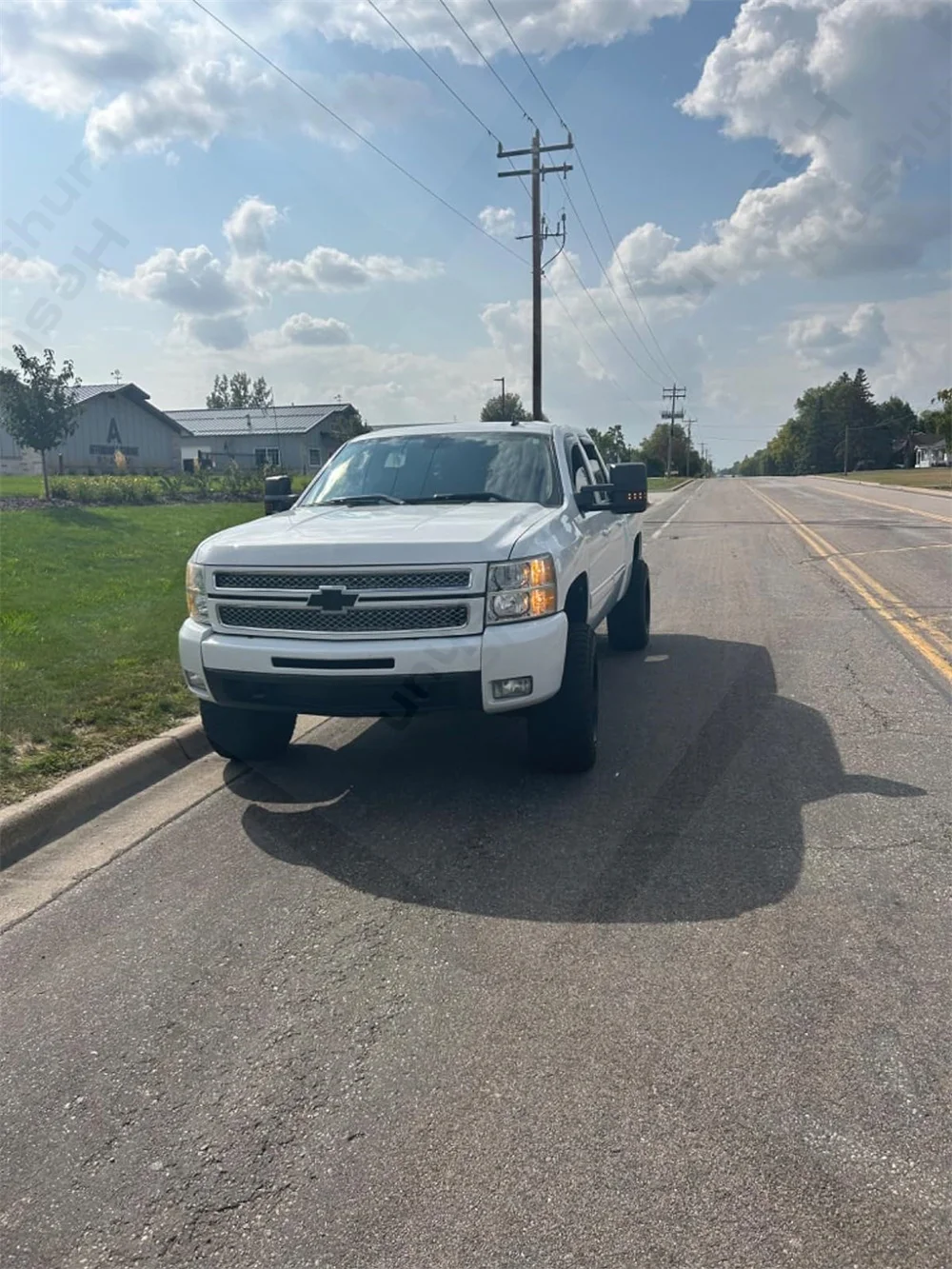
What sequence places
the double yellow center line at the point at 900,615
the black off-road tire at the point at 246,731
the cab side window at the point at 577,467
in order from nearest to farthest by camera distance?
the black off-road tire at the point at 246,731, the cab side window at the point at 577,467, the double yellow center line at the point at 900,615

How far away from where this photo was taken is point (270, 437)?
65.1m

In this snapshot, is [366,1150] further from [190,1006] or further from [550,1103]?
[190,1006]

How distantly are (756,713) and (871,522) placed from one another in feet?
62.4

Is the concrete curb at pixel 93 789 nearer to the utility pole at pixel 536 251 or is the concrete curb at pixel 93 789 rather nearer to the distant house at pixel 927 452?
the utility pole at pixel 536 251

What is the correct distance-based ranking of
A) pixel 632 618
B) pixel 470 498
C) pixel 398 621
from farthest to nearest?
pixel 632 618, pixel 470 498, pixel 398 621

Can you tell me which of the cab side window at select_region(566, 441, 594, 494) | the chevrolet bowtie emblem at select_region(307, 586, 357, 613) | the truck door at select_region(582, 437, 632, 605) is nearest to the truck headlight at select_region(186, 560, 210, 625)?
the chevrolet bowtie emblem at select_region(307, 586, 357, 613)

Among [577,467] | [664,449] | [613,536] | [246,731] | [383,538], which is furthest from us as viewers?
[664,449]

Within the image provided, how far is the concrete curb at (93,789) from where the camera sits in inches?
184

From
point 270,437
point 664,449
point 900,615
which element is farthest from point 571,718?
point 664,449

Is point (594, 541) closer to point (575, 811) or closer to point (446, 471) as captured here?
point (446, 471)

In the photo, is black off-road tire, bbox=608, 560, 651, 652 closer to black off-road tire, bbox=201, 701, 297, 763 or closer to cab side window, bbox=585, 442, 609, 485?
cab side window, bbox=585, 442, 609, 485

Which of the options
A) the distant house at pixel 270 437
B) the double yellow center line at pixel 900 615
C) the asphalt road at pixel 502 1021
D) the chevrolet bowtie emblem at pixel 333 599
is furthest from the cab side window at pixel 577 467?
the distant house at pixel 270 437

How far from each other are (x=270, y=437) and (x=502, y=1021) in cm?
6507

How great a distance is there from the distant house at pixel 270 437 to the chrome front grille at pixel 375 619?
185 feet
